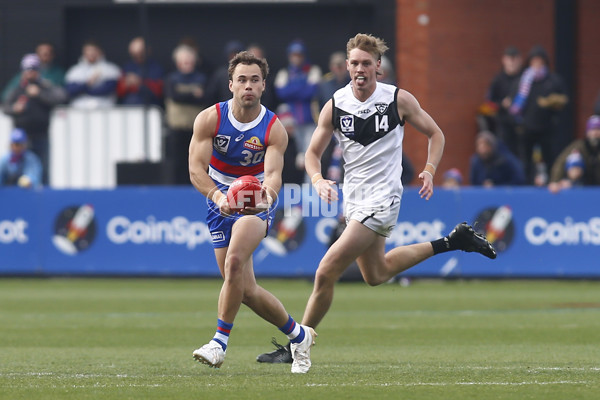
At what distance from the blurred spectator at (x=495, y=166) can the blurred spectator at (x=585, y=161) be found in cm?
58

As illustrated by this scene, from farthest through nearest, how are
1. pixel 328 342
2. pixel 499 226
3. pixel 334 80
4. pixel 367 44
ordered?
pixel 334 80, pixel 499 226, pixel 328 342, pixel 367 44

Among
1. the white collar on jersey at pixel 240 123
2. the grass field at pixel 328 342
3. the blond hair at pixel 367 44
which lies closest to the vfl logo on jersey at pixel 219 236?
the white collar on jersey at pixel 240 123

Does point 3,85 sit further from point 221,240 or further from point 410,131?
point 221,240

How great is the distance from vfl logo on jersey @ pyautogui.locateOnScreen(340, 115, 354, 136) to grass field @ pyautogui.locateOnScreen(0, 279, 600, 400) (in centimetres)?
177

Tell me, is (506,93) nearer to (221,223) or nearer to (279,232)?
(279,232)

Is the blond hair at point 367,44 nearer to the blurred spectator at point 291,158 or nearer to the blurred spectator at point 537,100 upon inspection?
the blurred spectator at point 291,158

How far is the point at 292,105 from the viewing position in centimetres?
2097

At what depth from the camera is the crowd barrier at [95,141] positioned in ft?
72.2

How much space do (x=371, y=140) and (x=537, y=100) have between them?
11.1m

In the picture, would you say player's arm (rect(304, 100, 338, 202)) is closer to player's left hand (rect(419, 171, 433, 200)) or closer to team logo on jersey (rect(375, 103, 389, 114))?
team logo on jersey (rect(375, 103, 389, 114))

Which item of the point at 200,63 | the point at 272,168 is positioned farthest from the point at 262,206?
the point at 200,63

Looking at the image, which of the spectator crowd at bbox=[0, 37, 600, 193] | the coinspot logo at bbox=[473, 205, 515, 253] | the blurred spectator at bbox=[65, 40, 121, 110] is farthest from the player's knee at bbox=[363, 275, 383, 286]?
the blurred spectator at bbox=[65, 40, 121, 110]

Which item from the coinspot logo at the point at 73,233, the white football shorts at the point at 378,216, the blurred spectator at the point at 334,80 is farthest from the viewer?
the blurred spectator at the point at 334,80

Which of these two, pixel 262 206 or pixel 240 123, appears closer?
pixel 262 206
